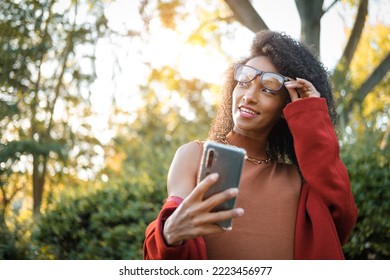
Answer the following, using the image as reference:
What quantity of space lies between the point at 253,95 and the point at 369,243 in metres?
2.62

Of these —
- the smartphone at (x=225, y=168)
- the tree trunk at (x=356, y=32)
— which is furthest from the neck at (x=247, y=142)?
the tree trunk at (x=356, y=32)

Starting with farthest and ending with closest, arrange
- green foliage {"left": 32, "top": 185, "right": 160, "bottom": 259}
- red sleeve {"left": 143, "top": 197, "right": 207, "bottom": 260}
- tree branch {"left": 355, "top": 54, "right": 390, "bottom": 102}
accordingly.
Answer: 1. tree branch {"left": 355, "top": 54, "right": 390, "bottom": 102}
2. green foliage {"left": 32, "top": 185, "right": 160, "bottom": 259}
3. red sleeve {"left": 143, "top": 197, "right": 207, "bottom": 260}

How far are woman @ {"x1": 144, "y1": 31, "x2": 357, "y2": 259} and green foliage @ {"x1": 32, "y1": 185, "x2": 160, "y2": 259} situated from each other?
288 cm

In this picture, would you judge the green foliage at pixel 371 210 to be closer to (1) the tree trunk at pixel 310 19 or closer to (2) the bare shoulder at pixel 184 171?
Answer: (1) the tree trunk at pixel 310 19

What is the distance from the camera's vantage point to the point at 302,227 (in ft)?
6.43

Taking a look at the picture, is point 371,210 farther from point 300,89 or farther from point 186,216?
point 186,216

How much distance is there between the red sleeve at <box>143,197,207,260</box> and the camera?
1644 millimetres

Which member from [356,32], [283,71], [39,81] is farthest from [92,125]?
[283,71]

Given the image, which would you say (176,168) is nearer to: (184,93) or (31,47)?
(31,47)

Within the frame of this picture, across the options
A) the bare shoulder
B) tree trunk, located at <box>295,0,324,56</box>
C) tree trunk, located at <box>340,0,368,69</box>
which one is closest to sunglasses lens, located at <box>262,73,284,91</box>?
the bare shoulder

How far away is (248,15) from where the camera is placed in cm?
539

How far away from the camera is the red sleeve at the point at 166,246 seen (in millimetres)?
1644

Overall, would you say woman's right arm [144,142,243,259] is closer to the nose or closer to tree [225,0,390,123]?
the nose

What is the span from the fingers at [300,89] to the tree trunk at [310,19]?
12.0ft
